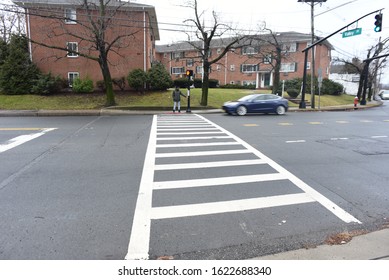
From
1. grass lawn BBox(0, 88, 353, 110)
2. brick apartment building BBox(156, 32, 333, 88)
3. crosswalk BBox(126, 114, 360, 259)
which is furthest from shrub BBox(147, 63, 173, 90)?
brick apartment building BBox(156, 32, 333, 88)

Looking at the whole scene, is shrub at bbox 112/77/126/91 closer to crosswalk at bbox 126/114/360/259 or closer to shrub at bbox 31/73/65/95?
shrub at bbox 31/73/65/95

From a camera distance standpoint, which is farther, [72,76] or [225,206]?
[72,76]

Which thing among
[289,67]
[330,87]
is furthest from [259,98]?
[289,67]

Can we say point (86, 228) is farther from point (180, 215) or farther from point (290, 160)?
point (290, 160)

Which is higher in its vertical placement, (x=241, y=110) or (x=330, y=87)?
(x=330, y=87)

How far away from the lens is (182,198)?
4645mm

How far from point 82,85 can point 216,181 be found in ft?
72.3

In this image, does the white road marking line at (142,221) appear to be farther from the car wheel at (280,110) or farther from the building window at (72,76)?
the building window at (72,76)

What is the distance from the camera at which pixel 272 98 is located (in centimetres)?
1942

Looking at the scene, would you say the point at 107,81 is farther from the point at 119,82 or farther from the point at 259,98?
the point at 259,98

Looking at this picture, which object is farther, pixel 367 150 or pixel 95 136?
pixel 95 136

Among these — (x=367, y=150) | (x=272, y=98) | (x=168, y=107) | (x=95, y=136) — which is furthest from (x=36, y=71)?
(x=367, y=150)

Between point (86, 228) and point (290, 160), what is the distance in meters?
5.50
